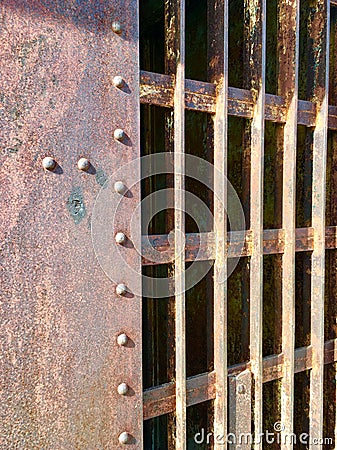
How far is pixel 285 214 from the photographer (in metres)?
1.06

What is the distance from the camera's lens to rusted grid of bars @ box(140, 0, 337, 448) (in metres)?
0.89

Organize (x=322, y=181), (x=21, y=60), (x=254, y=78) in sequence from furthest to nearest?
(x=322, y=181) → (x=254, y=78) → (x=21, y=60)

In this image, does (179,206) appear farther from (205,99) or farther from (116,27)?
(116,27)

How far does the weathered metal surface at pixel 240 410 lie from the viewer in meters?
0.98

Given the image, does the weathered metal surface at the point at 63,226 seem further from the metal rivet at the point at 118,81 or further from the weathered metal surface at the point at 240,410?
the weathered metal surface at the point at 240,410

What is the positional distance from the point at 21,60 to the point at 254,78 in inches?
22.1

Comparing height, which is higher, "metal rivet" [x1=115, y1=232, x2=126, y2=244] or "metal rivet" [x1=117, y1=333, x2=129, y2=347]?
"metal rivet" [x1=115, y1=232, x2=126, y2=244]

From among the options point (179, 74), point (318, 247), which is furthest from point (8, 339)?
point (318, 247)

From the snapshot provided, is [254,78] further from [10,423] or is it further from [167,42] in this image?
[10,423]

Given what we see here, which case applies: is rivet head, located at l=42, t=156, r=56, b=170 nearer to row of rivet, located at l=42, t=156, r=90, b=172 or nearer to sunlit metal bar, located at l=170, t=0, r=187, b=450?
row of rivet, located at l=42, t=156, r=90, b=172

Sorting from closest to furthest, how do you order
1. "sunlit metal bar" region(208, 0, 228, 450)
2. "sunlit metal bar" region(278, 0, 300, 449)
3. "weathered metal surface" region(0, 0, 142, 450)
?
1. "weathered metal surface" region(0, 0, 142, 450)
2. "sunlit metal bar" region(208, 0, 228, 450)
3. "sunlit metal bar" region(278, 0, 300, 449)

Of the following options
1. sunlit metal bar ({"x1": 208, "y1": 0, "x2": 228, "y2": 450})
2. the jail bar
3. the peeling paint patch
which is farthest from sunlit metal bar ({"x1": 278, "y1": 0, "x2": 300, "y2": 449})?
the peeling paint patch

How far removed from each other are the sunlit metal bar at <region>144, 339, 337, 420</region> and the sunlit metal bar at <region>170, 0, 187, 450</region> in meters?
0.03

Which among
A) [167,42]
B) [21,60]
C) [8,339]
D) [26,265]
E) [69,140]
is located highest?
[167,42]
